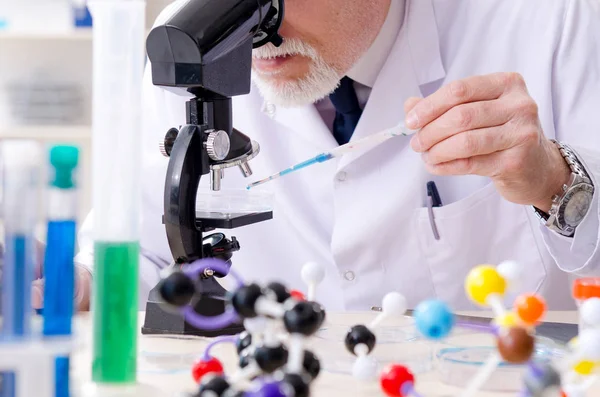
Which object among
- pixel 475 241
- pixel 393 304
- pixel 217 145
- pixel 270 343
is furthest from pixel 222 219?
pixel 475 241

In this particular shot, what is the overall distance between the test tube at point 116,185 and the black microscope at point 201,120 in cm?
31

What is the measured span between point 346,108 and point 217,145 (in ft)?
2.08

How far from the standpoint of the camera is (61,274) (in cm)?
62

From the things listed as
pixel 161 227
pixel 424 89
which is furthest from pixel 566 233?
pixel 161 227

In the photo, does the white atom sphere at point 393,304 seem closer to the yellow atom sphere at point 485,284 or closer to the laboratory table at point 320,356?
the laboratory table at point 320,356

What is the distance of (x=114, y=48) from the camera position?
0.70 m

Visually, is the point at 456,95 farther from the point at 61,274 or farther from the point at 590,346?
the point at 61,274

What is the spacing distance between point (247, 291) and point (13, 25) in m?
3.18

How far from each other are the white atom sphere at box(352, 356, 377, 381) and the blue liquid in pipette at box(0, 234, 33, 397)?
35cm

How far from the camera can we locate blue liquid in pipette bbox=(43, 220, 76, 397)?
0.61 m

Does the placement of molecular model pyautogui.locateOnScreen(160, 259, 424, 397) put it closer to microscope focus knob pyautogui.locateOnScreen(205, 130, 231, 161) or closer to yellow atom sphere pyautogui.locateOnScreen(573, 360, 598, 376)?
yellow atom sphere pyautogui.locateOnScreen(573, 360, 598, 376)

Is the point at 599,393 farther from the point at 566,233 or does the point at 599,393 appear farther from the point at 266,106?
the point at 266,106

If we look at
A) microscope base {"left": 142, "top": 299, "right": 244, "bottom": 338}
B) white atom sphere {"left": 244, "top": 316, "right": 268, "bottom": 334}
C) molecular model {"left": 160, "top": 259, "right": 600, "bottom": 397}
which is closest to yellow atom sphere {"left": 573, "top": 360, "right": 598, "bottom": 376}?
molecular model {"left": 160, "top": 259, "right": 600, "bottom": 397}

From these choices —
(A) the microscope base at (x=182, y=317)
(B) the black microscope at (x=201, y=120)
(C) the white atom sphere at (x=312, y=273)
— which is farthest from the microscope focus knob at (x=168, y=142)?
(C) the white atom sphere at (x=312, y=273)
